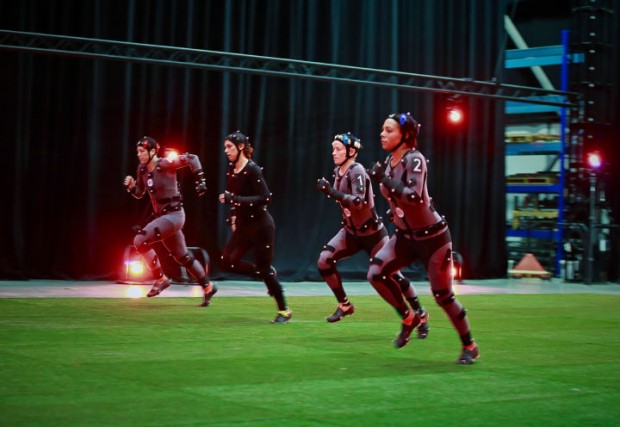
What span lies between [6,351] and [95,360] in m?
0.84

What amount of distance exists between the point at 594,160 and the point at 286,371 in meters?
14.3

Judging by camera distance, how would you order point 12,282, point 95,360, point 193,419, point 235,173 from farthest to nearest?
1. point 12,282
2. point 235,173
3. point 95,360
4. point 193,419

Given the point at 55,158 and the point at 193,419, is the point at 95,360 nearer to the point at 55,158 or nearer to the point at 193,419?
the point at 193,419

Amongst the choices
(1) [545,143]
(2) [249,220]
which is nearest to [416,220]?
(2) [249,220]

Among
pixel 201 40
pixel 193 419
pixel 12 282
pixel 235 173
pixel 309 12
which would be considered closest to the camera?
pixel 193 419

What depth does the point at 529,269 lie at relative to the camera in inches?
881

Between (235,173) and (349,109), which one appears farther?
(349,109)

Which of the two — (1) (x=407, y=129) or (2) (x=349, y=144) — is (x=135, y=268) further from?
(1) (x=407, y=129)

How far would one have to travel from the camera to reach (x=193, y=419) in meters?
5.92

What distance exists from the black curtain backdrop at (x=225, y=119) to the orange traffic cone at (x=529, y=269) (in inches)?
15.3

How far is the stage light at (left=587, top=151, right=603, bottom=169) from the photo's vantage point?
2083 cm

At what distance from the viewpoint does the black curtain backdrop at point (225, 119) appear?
17172 mm

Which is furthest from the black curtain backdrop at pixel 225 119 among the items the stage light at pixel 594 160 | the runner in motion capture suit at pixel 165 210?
the runner in motion capture suit at pixel 165 210

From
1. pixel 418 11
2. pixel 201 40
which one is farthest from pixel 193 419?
pixel 418 11
